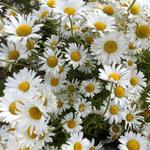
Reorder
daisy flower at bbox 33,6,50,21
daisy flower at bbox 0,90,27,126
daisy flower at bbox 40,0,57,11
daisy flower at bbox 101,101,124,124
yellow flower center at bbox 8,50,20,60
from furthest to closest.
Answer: daisy flower at bbox 33,6,50,21
daisy flower at bbox 40,0,57,11
yellow flower center at bbox 8,50,20,60
daisy flower at bbox 101,101,124,124
daisy flower at bbox 0,90,27,126

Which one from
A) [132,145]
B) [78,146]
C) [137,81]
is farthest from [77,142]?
[137,81]

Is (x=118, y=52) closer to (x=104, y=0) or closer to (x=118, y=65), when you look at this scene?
(x=118, y=65)

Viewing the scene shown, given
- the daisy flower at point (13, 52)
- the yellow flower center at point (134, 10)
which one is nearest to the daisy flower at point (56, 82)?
the daisy flower at point (13, 52)

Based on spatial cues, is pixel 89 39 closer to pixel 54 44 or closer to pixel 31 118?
pixel 54 44

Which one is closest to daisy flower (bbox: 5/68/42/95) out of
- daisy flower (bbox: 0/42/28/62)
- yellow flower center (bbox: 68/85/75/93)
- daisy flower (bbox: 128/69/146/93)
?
daisy flower (bbox: 0/42/28/62)

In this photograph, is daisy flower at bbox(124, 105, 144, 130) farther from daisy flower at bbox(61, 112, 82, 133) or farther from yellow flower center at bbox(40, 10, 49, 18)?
yellow flower center at bbox(40, 10, 49, 18)

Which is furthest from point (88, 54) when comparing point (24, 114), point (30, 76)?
point (24, 114)
